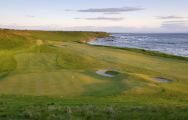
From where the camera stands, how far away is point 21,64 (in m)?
32.5

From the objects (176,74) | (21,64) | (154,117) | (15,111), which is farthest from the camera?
(21,64)

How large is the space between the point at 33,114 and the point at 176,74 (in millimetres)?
21560

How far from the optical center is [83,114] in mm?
10359

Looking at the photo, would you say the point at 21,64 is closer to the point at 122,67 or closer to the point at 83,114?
the point at 122,67

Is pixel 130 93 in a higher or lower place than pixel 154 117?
lower

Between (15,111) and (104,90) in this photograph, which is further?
(104,90)

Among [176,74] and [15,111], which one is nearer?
[15,111]

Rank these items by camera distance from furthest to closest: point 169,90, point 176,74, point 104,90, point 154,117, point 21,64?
1. point 21,64
2. point 176,74
3. point 169,90
4. point 104,90
5. point 154,117

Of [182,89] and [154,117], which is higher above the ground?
[154,117]

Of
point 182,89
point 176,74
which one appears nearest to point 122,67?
point 176,74

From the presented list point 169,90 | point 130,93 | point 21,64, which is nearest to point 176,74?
point 169,90

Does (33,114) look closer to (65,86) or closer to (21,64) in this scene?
(65,86)

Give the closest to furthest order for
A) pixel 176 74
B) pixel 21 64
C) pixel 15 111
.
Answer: pixel 15 111 → pixel 176 74 → pixel 21 64

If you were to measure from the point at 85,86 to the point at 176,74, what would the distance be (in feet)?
38.6
